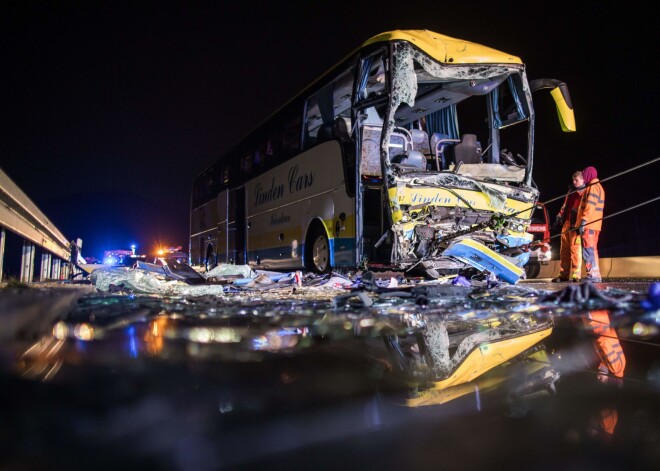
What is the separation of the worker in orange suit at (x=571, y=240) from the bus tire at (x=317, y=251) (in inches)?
163

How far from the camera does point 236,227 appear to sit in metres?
13.1

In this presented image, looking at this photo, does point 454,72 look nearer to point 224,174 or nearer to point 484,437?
point 484,437

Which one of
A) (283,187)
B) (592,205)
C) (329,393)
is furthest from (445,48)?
(329,393)

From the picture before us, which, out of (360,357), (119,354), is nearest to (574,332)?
(360,357)

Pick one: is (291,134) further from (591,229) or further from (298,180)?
(591,229)

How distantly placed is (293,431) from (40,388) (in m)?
0.82

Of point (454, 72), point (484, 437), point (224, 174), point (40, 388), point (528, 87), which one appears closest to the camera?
point (484, 437)

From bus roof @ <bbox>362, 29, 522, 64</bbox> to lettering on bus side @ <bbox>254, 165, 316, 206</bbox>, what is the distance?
2574 mm

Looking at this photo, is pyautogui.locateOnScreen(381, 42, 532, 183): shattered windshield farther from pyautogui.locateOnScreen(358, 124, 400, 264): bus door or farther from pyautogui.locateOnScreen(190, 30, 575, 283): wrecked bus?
pyautogui.locateOnScreen(358, 124, 400, 264): bus door

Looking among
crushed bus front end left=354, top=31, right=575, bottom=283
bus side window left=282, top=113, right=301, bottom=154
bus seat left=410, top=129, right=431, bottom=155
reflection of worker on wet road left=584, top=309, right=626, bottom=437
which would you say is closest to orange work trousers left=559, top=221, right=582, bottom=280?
crushed bus front end left=354, top=31, right=575, bottom=283

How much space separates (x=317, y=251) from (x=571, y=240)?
4420 millimetres

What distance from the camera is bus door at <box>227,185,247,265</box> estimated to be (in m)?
12.6

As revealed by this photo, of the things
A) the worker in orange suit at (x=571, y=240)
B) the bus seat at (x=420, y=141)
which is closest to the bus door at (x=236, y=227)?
the bus seat at (x=420, y=141)

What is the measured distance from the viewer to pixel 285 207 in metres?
10.1
